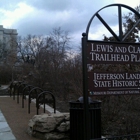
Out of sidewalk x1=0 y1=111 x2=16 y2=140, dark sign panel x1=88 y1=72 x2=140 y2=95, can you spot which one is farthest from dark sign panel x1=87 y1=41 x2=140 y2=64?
sidewalk x1=0 y1=111 x2=16 y2=140

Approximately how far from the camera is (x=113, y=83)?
4480 mm

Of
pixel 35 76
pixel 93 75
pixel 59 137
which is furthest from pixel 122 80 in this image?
pixel 35 76

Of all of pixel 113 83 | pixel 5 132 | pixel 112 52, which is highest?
pixel 112 52

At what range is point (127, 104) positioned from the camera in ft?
28.8

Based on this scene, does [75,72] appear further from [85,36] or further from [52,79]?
[85,36]

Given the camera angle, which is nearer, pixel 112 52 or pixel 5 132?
pixel 112 52

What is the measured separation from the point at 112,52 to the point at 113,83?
533 mm

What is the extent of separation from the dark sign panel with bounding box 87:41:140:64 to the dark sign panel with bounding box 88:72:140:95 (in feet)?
0.75

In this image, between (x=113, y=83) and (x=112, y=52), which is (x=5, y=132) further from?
(x=112, y=52)

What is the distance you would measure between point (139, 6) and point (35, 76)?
7490mm

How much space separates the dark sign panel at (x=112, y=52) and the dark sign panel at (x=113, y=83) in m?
0.23

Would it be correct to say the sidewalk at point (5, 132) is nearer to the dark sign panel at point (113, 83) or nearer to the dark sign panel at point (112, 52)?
the dark sign panel at point (113, 83)

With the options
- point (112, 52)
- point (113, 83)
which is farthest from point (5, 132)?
point (112, 52)

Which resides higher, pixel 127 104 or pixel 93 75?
pixel 93 75
